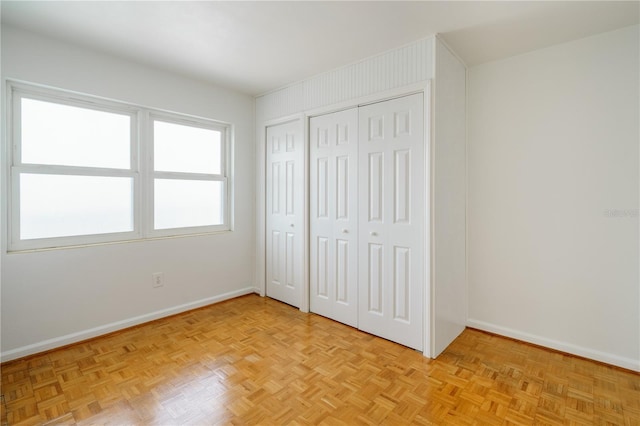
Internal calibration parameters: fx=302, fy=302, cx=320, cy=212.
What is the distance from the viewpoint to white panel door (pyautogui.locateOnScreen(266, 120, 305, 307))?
3.49 m

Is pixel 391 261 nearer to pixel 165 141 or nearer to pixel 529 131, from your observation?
pixel 529 131

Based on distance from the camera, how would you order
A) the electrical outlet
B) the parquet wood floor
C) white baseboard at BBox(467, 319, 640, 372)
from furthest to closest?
the electrical outlet < white baseboard at BBox(467, 319, 640, 372) < the parquet wood floor

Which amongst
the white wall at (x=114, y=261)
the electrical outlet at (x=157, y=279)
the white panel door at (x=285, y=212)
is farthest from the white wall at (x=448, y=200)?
the electrical outlet at (x=157, y=279)

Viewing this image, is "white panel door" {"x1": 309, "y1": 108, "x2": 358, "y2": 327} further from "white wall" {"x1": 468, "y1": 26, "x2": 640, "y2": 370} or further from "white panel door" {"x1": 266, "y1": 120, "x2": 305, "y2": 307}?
"white wall" {"x1": 468, "y1": 26, "x2": 640, "y2": 370}

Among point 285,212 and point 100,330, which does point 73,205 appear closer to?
point 100,330

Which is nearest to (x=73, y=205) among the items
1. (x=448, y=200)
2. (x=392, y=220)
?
(x=392, y=220)

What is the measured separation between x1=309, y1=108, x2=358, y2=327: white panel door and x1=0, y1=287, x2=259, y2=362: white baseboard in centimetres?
130

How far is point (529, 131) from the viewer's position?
2.74 meters

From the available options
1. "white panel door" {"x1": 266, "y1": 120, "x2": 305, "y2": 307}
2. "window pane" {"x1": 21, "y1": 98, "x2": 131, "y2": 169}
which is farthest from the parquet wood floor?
"window pane" {"x1": 21, "y1": 98, "x2": 131, "y2": 169}

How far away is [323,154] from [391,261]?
1.33 meters

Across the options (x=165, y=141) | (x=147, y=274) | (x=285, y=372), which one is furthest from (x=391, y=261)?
(x=165, y=141)

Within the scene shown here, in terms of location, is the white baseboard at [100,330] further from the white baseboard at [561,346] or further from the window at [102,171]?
the white baseboard at [561,346]

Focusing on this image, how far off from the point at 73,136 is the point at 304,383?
292 centimetres

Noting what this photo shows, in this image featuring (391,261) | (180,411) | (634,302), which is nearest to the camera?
(180,411)
